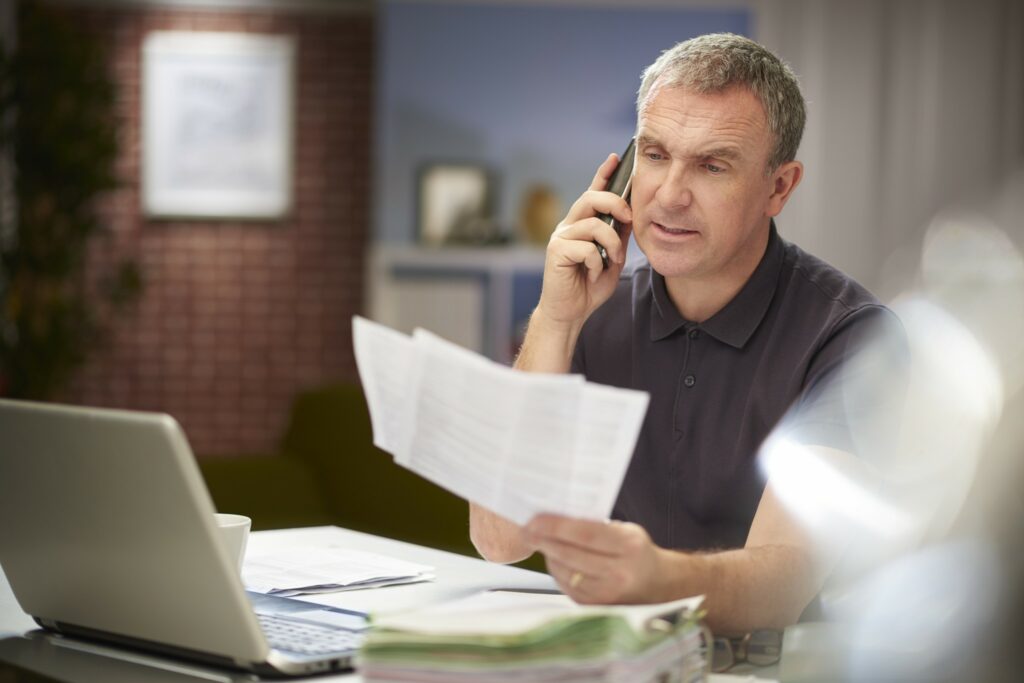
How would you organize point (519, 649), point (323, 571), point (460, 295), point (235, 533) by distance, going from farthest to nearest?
1. point (460, 295)
2. point (323, 571)
3. point (235, 533)
4. point (519, 649)

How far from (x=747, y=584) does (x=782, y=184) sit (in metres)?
0.77

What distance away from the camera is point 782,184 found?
1.88m

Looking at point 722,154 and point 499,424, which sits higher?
point 722,154

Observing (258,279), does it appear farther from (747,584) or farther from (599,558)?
(599,558)

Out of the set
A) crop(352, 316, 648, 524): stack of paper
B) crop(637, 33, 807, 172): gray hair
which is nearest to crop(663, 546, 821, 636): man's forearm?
crop(352, 316, 648, 524): stack of paper

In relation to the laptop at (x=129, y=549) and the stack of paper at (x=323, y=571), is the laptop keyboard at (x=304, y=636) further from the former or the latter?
the stack of paper at (x=323, y=571)

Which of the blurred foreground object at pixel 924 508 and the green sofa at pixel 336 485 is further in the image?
the green sofa at pixel 336 485

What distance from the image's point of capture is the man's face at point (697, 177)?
5.71 ft

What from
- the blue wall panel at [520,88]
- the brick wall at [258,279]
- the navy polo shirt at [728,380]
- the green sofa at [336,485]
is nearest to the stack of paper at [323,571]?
the navy polo shirt at [728,380]

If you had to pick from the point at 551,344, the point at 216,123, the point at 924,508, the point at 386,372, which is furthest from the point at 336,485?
the point at 216,123

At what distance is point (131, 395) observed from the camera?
19.7ft

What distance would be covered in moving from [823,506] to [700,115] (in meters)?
0.57

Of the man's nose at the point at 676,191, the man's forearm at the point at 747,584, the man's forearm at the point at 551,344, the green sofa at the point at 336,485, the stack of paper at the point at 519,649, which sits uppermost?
the man's nose at the point at 676,191

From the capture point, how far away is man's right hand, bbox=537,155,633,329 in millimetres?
1784
